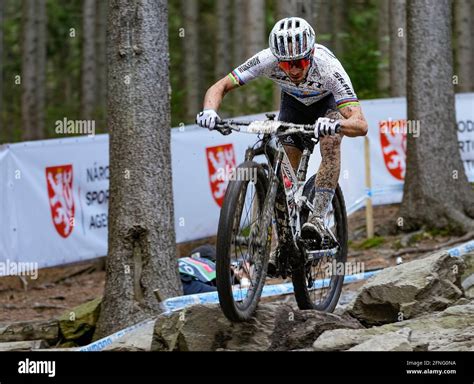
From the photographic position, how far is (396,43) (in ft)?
57.1

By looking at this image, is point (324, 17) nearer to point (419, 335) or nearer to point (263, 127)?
point (263, 127)

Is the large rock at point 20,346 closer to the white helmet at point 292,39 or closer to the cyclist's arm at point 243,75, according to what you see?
the cyclist's arm at point 243,75

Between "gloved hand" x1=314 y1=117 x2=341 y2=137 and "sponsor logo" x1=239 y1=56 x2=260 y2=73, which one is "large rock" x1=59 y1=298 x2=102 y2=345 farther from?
"gloved hand" x1=314 y1=117 x2=341 y2=137

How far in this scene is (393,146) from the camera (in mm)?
14578

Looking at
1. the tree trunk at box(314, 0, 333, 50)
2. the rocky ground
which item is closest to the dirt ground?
the rocky ground

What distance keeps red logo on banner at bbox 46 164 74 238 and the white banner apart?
0.01 meters

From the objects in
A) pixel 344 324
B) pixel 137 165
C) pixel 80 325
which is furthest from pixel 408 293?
pixel 80 325

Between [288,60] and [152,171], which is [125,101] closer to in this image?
[152,171]

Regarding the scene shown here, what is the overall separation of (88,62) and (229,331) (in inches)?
732

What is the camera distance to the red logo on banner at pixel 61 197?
38.1ft

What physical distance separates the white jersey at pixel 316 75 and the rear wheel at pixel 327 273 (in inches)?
28.7

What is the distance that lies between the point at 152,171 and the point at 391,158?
23.4ft

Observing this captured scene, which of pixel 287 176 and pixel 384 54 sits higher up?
pixel 384 54
